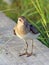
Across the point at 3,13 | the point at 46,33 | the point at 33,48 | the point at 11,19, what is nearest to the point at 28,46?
the point at 33,48

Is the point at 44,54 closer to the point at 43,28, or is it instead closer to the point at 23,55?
the point at 23,55

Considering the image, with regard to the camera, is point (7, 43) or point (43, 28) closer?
point (7, 43)

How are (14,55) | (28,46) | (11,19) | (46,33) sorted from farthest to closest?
(11,19) → (46,33) → (28,46) → (14,55)

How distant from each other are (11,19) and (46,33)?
1.34m

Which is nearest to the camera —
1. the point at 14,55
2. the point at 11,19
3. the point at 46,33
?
the point at 14,55

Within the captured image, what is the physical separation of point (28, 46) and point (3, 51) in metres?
0.47

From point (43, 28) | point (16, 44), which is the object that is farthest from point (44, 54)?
point (43, 28)

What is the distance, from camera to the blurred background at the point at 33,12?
261 inches

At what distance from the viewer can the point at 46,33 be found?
21.5ft

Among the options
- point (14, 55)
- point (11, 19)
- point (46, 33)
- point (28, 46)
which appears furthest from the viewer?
point (11, 19)

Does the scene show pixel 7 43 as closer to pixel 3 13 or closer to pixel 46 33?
pixel 46 33

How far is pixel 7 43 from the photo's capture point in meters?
6.25

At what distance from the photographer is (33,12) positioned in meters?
7.61

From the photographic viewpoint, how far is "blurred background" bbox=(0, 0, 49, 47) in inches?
261
